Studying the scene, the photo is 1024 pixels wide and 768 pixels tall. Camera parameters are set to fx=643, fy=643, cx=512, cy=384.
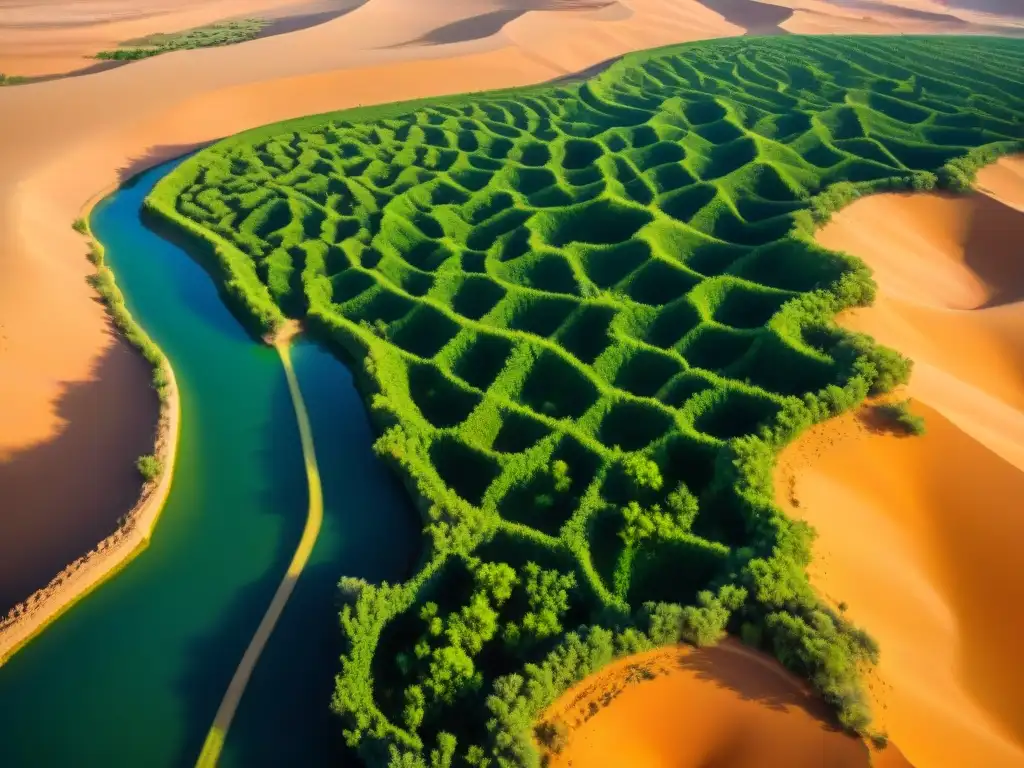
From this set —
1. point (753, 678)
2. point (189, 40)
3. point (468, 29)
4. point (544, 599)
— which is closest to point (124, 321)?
point (544, 599)

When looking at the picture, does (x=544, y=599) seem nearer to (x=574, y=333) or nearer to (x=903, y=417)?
(x=574, y=333)

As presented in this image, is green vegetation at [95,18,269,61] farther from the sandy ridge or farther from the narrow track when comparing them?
the sandy ridge

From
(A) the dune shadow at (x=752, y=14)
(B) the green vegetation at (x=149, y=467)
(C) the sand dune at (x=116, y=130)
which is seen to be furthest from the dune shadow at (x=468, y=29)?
(B) the green vegetation at (x=149, y=467)

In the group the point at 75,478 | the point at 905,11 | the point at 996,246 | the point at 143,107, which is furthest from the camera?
the point at 905,11

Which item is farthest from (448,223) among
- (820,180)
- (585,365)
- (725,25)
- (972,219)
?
(725,25)

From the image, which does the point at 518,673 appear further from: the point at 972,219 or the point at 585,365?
the point at 972,219

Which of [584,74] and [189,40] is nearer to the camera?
[584,74]

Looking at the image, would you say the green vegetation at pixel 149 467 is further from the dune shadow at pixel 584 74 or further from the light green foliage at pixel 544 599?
the dune shadow at pixel 584 74
